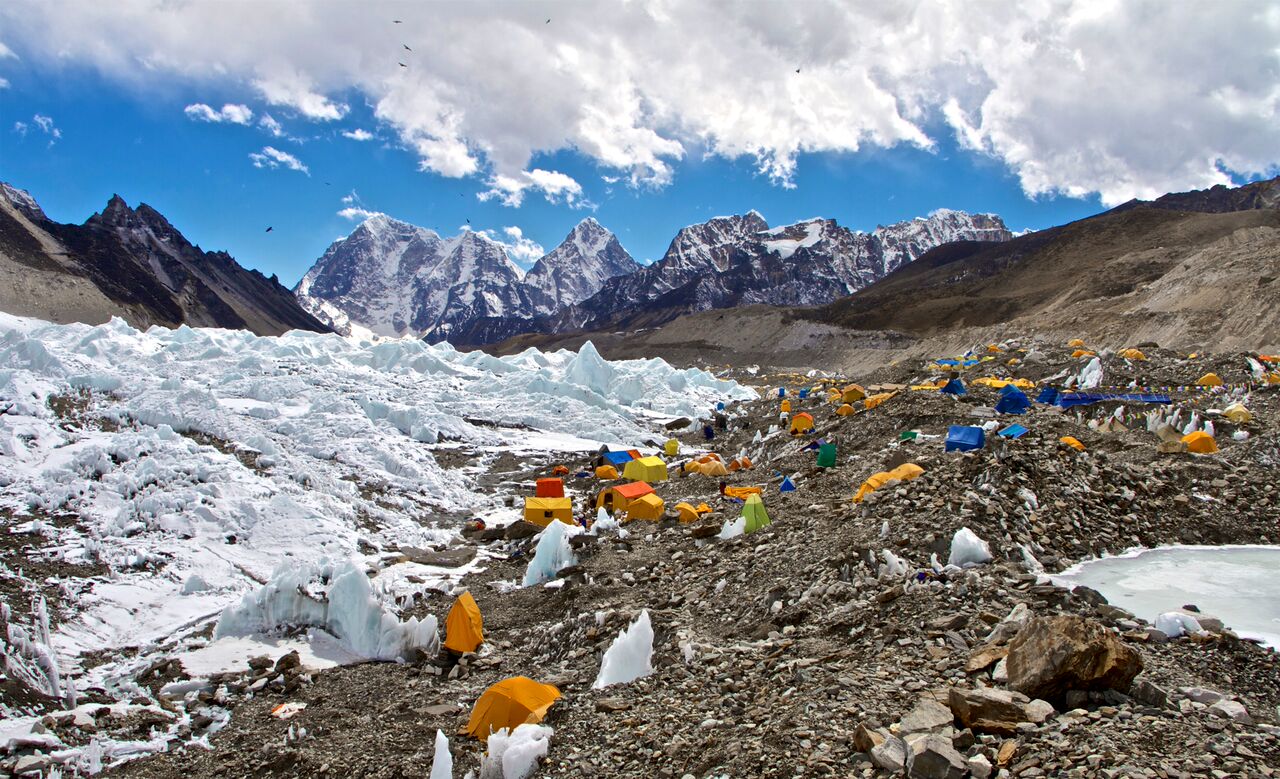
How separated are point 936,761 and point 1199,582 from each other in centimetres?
618

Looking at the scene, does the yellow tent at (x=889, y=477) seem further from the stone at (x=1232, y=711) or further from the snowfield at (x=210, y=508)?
the snowfield at (x=210, y=508)

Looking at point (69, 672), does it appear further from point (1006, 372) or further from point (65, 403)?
point (1006, 372)

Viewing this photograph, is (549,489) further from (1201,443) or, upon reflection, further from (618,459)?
(1201,443)

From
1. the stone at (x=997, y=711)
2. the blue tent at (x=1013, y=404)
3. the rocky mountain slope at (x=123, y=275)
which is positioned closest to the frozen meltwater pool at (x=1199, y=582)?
the stone at (x=997, y=711)

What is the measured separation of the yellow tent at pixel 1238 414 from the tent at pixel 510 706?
1487cm

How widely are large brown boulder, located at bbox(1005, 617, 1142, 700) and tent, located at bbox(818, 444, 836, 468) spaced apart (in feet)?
36.1

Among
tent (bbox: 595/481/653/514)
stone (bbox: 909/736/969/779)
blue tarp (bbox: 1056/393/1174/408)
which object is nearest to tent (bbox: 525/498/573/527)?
tent (bbox: 595/481/653/514)

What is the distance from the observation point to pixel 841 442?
17.5m

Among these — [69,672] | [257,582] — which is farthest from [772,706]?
[257,582]

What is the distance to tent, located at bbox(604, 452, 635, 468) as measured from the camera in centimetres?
2186

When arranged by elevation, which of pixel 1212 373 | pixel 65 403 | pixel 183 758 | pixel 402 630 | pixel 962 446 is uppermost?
pixel 65 403

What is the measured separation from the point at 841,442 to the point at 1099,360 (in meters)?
11.5

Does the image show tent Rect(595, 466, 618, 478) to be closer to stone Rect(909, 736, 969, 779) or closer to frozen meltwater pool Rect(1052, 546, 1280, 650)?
frozen meltwater pool Rect(1052, 546, 1280, 650)

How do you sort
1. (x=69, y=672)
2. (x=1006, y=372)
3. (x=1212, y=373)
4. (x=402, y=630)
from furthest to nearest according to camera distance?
(x=1006, y=372) < (x=1212, y=373) < (x=402, y=630) < (x=69, y=672)
